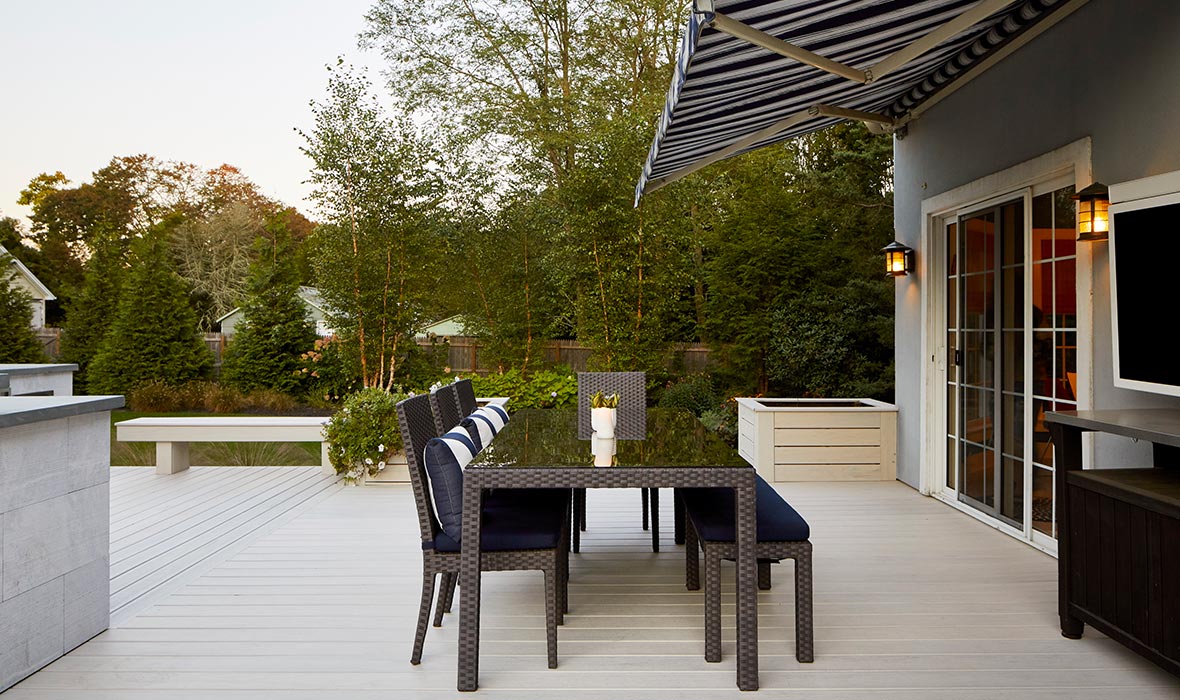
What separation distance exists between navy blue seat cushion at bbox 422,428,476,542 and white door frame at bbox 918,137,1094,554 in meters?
2.99

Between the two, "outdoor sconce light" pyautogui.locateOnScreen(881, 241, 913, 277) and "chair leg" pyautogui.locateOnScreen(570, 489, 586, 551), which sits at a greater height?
"outdoor sconce light" pyautogui.locateOnScreen(881, 241, 913, 277)

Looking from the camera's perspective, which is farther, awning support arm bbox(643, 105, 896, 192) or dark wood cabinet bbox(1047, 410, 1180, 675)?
awning support arm bbox(643, 105, 896, 192)

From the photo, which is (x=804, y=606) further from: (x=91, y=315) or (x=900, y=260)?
(x=91, y=315)

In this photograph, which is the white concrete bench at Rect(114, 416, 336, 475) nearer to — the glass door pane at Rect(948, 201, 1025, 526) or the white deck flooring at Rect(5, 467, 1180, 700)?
the white deck flooring at Rect(5, 467, 1180, 700)

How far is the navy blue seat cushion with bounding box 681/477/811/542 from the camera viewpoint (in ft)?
8.82

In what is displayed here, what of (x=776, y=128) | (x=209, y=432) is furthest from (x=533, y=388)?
(x=776, y=128)

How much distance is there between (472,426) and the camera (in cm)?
343

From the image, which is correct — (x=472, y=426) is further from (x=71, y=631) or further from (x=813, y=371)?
(x=813, y=371)

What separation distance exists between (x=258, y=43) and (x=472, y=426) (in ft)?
38.4

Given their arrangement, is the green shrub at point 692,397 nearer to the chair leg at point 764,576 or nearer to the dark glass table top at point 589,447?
the dark glass table top at point 589,447

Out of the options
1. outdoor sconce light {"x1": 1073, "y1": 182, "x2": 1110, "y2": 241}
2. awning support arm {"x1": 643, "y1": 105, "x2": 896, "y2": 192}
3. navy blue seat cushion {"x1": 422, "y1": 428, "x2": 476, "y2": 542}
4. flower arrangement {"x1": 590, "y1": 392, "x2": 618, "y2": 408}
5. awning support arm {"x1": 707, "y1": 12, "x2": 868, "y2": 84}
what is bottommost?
navy blue seat cushion {"x1": 422, "y1": 428, "x2": 476, "y2": 542}

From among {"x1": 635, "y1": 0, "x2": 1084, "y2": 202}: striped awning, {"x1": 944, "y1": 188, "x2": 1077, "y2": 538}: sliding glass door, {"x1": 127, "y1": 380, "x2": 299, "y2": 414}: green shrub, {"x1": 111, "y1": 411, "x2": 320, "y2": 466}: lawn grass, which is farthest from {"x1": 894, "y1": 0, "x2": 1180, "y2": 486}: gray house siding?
{"x1": 127, "y1": 380, "x2": 299, "y2": 414}: green shrub

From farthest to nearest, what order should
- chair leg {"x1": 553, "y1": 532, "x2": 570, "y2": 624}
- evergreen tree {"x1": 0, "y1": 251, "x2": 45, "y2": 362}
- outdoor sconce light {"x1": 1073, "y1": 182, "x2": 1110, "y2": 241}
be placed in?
evergreen tree {"x1": 0, "y1": 251, "x2": 45, "y2": 362} → outdoor sconce light {"x1": 1073, "y1": 182, "x2": 1110, "y2": 241} → chair leg {"x1": 553, "y1": 532, "x2": 570, "y2": 624}

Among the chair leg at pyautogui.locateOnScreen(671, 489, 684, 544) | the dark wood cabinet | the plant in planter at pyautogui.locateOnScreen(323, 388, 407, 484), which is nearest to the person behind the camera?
the dark wood cabinet
